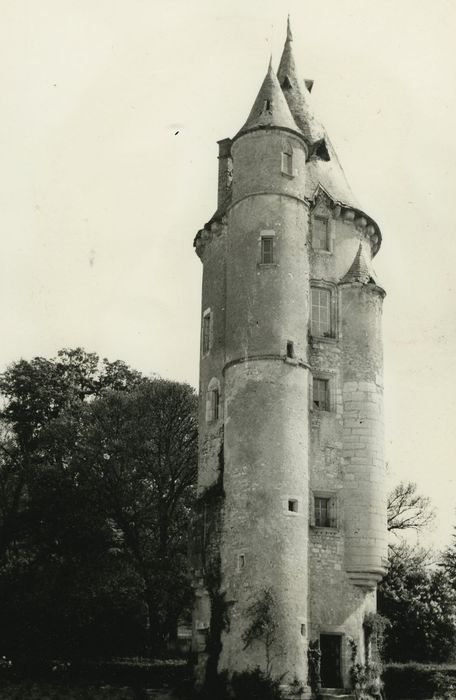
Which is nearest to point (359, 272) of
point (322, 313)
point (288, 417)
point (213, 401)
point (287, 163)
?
point (322, 313)

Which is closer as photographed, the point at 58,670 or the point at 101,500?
the point at 58,670

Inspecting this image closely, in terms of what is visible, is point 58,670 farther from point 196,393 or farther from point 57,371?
point 57,371

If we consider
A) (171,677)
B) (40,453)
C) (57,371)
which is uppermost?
(57,371)

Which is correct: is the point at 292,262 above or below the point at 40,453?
above

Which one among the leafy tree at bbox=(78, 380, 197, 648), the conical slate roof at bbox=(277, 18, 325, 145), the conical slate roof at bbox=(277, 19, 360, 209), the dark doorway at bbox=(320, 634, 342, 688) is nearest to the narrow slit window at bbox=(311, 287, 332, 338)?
the conical slate roof at bbox=(277, 19, 360, 209)

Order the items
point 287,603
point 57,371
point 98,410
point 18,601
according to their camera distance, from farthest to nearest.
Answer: point 57,371 → point 98,410 → point 18,601 → point 287,603

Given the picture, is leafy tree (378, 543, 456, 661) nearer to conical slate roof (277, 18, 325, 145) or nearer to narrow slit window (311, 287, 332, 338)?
narrow slit window (311, 287, 332, 338)

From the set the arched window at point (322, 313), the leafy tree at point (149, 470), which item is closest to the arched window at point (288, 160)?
the arched window at point (322, 313)

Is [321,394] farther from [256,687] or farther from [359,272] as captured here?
[256,687]

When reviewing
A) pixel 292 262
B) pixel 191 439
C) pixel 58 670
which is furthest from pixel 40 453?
pixel 292 262
